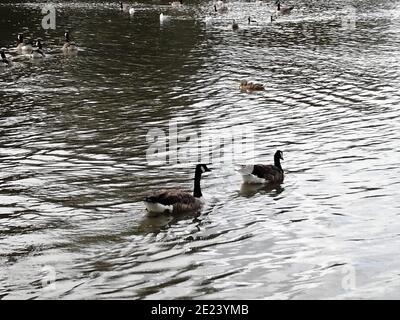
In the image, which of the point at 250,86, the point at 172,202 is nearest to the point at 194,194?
the point at 172,202

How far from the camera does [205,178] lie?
1931cm

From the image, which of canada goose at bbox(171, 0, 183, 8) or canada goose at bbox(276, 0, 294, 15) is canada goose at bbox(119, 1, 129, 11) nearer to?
canada goose at bbox(171, 0, 183, 8)

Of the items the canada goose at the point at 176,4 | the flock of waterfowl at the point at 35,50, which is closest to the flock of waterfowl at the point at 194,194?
the flock of waterfowl at the point at 35,50

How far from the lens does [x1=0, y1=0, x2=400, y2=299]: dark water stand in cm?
1284

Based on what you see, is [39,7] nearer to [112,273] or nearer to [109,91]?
[109,91]

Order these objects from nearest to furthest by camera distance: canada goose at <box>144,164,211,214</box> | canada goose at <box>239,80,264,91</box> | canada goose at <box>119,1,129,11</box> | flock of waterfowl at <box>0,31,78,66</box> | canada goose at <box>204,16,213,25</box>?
canada goose at <box>144,164,211,214</box>, canada goose at <box>239,80,264,91</box>, flock of waterfowl at <box>0,31,78,66</box>, canada goose at <box>204,16,213,25</box>, canada goose at <box>119,1,129,11</box>

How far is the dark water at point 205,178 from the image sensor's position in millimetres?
12836

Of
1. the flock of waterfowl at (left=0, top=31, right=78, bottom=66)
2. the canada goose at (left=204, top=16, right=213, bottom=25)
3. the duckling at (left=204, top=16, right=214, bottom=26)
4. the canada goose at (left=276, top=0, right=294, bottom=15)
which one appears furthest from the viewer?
the canada goose at (left=276, top=0, right=294, bottom=15)

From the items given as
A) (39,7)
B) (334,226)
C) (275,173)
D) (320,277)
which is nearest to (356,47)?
(275,173)

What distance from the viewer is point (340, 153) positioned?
2148 centimetres

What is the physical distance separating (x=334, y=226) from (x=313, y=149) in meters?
6.88

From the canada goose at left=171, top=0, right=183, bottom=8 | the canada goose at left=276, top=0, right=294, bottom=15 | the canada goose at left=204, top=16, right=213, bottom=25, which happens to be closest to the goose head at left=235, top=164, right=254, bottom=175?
the canada goose at left=204, top=16, right=213, bottom=25

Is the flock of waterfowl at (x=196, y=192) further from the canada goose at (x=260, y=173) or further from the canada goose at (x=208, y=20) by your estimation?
the canada goose at (x=208, y=20)

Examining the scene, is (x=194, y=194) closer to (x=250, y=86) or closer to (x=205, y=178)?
(x=205, y=178)
